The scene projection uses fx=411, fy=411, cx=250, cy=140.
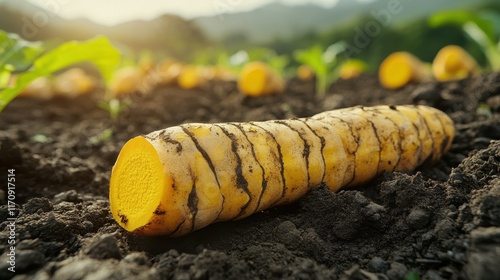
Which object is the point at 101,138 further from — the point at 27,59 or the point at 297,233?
the point at 297,233

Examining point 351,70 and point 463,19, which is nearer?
point 463,19

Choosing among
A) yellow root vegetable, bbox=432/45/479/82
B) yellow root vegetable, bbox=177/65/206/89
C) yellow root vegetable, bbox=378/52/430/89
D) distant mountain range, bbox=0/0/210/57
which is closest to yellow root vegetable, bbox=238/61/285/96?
yellow root vegetable, bbox=177/65/206/89

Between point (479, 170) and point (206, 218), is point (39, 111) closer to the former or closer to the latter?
point (206, 218)

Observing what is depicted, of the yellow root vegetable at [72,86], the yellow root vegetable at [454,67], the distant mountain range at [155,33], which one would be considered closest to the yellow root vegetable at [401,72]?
the yellow root vegetable at [454,67]

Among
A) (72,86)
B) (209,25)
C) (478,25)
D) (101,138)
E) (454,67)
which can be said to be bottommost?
(101,138)

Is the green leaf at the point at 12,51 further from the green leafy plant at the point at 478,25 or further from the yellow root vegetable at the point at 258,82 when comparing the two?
the green leafy plant at the point at 478,25

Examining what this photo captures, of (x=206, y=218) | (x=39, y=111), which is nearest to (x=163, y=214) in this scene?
(x=206, y=218)

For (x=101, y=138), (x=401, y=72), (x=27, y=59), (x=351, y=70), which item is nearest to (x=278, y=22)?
(x=351, y=70)
